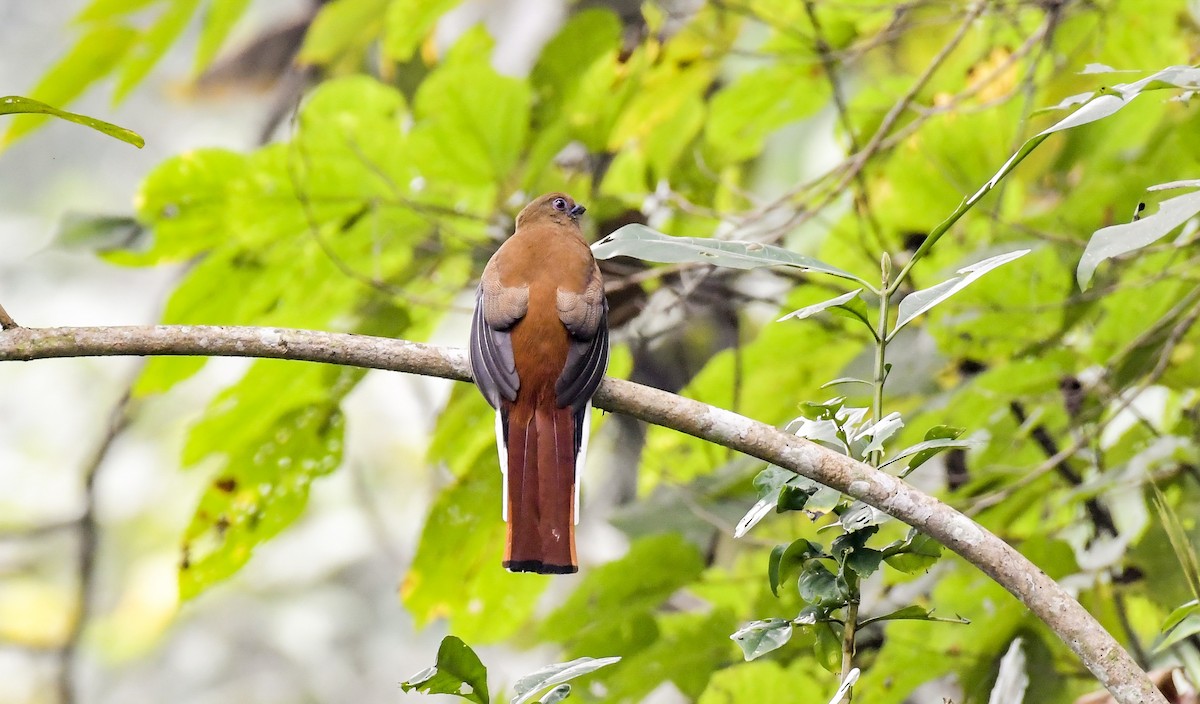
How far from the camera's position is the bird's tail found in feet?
4.80

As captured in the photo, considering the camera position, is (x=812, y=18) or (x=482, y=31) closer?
(x=812, y=18)

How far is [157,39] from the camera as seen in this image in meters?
1.99

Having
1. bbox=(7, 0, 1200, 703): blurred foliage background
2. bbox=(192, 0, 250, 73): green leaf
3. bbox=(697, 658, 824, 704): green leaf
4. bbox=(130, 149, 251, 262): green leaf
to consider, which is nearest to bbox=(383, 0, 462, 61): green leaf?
bbox=(7, 0, 1200, 703): blurred foliage background

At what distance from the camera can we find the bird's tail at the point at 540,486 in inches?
57.6

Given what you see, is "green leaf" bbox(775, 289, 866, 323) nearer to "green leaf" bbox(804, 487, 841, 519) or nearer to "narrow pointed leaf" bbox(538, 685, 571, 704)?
"green leaf" bbox(804, 487, 841, 519)

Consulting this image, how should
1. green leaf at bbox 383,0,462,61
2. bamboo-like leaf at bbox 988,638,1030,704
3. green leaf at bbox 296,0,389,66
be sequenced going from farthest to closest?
green leaf at bbox 296,0,389,66 → green leaf at bbox 383,0,462,61 → bamboo-like leaf at bbox 988,638,1030,704

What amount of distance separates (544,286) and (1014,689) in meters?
0.88

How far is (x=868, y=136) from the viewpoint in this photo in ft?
8.52

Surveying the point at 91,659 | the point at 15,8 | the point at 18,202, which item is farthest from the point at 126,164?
the point at 91,659

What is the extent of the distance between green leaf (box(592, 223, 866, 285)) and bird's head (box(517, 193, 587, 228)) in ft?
3.56

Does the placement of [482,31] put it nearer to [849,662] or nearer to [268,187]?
[268,187]

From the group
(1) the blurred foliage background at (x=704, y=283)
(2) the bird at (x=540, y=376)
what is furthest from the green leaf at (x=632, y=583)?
(2) the bird at (x=540, y=376)

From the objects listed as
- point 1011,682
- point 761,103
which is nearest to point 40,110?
point 1011,682

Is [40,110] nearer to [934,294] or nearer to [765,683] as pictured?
[934,294]
